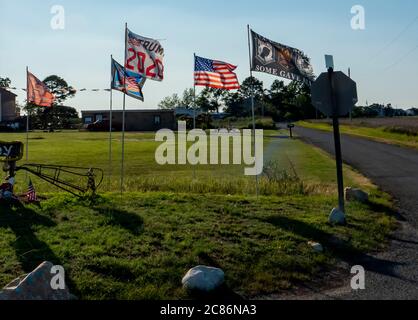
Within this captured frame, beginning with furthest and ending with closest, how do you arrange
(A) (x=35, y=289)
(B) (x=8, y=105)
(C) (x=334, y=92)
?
(B) (x=8, y=105)
(C) (x=334, y=92)
(A) (x=35, y=289)

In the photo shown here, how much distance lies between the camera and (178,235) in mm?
7258

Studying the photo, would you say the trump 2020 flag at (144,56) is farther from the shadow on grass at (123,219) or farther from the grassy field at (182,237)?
the shadow on grass at (123,219)

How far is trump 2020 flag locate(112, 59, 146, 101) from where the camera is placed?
1203cm

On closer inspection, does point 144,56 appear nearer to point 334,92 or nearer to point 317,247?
point 334,92

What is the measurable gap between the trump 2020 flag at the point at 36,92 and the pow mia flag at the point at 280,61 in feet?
21.1

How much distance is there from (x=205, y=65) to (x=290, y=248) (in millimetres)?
9394

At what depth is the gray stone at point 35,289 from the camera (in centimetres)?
445

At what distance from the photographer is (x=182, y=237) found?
717cm

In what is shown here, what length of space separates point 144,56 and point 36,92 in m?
3.81

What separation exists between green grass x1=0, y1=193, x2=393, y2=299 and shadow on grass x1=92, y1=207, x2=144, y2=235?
0.02 metres

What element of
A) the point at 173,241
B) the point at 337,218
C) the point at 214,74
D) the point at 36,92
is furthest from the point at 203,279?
the point at 214,74

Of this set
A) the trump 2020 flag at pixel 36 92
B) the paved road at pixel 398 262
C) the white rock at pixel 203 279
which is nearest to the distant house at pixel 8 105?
the trump 2020 flag at pixel 36 92
